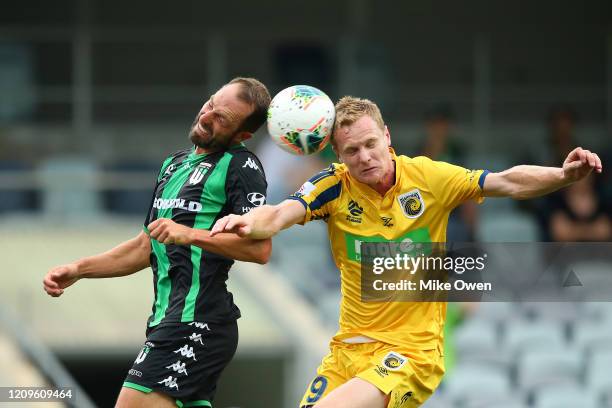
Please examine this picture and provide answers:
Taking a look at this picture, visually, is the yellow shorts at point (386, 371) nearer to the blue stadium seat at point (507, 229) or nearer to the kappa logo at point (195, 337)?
the kappa logo at point (195, 337)

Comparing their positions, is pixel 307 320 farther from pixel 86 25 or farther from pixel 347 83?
pixel 86 25

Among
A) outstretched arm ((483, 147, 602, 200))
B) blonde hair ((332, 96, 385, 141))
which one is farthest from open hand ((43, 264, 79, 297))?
outstretched arm ((483, 147, 602, 200))

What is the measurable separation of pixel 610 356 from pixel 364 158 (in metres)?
5.13

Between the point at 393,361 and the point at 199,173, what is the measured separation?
1.25m

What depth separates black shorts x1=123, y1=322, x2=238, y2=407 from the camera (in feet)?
18.6

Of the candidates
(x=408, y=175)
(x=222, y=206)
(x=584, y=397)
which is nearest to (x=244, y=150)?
(x=222, y=206)

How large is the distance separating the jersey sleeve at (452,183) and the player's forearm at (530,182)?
0.33ft

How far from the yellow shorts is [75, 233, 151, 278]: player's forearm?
1.02 m

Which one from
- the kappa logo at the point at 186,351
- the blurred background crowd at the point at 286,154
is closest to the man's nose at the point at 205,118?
the kappa logo at the point at 186,351

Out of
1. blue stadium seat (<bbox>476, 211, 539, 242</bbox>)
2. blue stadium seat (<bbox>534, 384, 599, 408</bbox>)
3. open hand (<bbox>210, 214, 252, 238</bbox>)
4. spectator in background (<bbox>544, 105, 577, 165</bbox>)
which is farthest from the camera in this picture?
spectator in background (<bbox>544, 105, 577, 165</bbox>)

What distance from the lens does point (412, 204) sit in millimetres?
5945

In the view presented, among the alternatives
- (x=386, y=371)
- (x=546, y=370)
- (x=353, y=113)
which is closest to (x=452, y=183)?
(x=353, y=113)

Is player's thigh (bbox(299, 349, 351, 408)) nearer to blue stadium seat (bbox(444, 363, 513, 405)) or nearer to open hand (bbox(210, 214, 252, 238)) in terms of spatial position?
open hand (bbox(210, 214, 252, 238))

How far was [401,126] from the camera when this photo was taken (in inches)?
580
